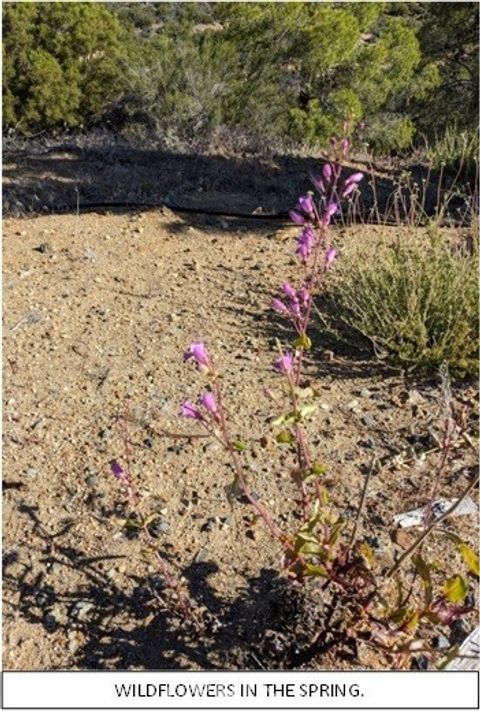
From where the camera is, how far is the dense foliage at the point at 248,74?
35.4 feet

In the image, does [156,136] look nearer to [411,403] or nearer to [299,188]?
[299,188]

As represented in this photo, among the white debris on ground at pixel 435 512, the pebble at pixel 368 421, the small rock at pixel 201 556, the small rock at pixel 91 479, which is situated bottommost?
the small rock at pixel 201 556

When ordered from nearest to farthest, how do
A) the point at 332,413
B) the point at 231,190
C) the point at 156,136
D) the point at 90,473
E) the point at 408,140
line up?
1. the point at 90,473
2. the point at 332,413
3. the point at 231,190
4. the point at 156,136
5. the point at 408,140

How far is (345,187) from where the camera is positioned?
215 cm

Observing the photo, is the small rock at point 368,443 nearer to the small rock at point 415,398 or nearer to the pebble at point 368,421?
the pebble at point 368,421

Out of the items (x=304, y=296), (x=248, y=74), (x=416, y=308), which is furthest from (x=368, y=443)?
(x=248, y=74)

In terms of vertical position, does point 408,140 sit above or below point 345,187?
below

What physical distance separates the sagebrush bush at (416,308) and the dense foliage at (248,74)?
662 centimetres

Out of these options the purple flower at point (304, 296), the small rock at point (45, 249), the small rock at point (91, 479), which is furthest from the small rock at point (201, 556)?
the small rock at point (45, 249)

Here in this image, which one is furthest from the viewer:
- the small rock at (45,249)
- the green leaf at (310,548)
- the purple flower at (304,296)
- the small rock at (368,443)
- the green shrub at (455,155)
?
the green shrub at (455,155)

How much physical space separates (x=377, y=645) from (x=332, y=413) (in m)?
1.12

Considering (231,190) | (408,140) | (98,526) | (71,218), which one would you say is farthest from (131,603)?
(408,140)

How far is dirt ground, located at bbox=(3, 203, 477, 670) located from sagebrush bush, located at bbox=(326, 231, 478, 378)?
111 mm

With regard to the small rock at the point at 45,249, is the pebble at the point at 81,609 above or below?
below
